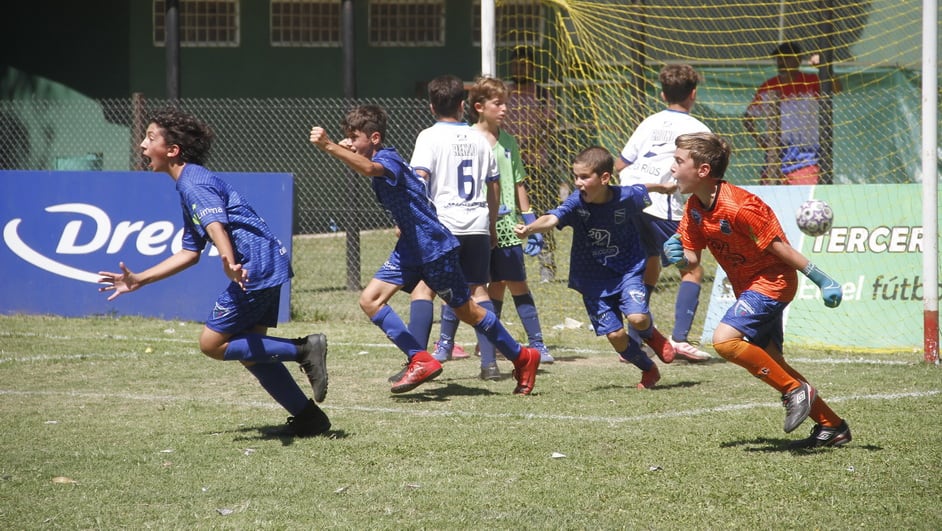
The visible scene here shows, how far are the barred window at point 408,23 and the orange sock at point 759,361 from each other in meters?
14.8

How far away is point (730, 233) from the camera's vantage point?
19.1 ft

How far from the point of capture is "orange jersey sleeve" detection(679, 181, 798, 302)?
5.71 m

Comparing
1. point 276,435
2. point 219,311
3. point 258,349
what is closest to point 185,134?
point 219,311

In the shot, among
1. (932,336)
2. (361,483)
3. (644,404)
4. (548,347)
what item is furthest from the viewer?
(548,347)

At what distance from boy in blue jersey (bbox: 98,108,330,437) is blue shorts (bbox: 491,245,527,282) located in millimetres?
2618

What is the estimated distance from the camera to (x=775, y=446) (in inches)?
231

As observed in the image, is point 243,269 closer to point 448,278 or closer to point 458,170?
point 448,278

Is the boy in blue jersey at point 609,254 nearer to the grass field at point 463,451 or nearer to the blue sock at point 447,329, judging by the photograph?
the grass field at point 463,451

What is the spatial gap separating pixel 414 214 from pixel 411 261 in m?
0.31

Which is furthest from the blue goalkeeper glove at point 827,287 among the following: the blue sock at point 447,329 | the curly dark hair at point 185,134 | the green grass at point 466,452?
the blue sock at point 447,329

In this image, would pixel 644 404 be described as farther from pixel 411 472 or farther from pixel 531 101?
pixel 531 101

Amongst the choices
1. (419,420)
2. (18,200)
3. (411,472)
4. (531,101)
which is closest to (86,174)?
(18,200)

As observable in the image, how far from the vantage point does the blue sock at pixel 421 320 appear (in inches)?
318

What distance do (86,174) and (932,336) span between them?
7.73 metres
